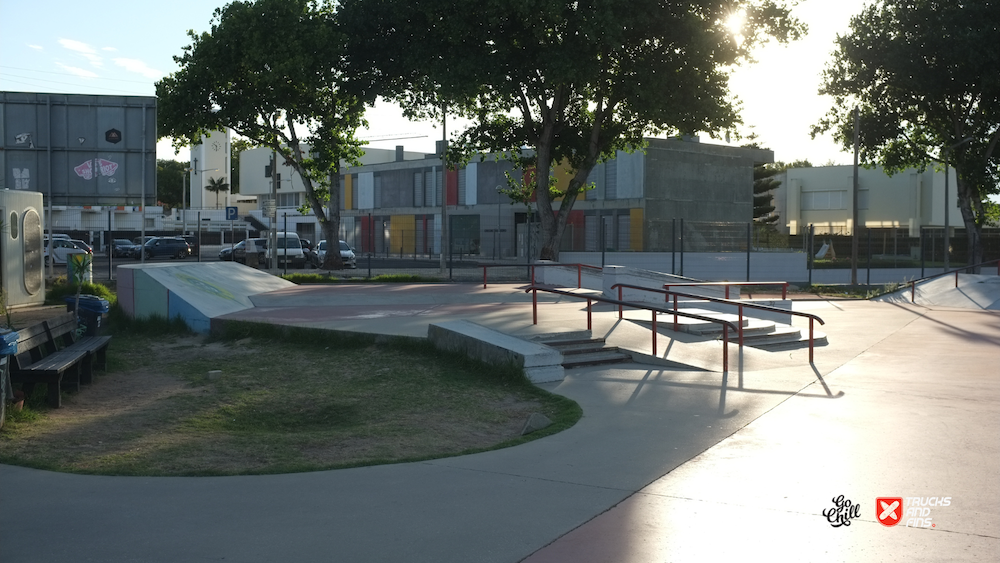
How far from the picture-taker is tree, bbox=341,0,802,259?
29.5 meters

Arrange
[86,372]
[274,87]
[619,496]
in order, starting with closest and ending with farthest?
[619,496]
[86,372]
[274,87]

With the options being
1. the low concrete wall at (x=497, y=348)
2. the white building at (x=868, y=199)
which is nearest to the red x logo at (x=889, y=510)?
the low concrete wall at (x=497, y=348)

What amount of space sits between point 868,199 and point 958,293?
5409 cm

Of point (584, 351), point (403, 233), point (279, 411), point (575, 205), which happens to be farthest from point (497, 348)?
point (403, 233)

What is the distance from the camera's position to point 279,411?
32.9 ft

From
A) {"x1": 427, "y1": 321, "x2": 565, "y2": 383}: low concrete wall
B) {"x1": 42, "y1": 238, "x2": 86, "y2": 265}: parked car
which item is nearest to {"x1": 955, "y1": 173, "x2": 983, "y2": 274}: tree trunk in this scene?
{"x1": 427, "y1": 321, "x2": 565, "y2": 383}: low concrete wall

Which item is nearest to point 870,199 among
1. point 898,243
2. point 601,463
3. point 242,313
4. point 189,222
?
point 898,243

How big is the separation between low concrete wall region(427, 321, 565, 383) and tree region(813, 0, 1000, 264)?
108ft

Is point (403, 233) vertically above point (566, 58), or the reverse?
point (566, 58)

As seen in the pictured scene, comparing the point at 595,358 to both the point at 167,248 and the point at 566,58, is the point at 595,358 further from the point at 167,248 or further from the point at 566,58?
the point at 167,248

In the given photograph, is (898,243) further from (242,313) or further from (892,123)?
(242,313)

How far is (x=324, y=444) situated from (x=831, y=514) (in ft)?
14.7

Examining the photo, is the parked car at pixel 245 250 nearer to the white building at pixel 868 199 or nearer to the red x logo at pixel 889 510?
the red x logo at pixel 889 510

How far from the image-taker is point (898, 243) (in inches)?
2076
